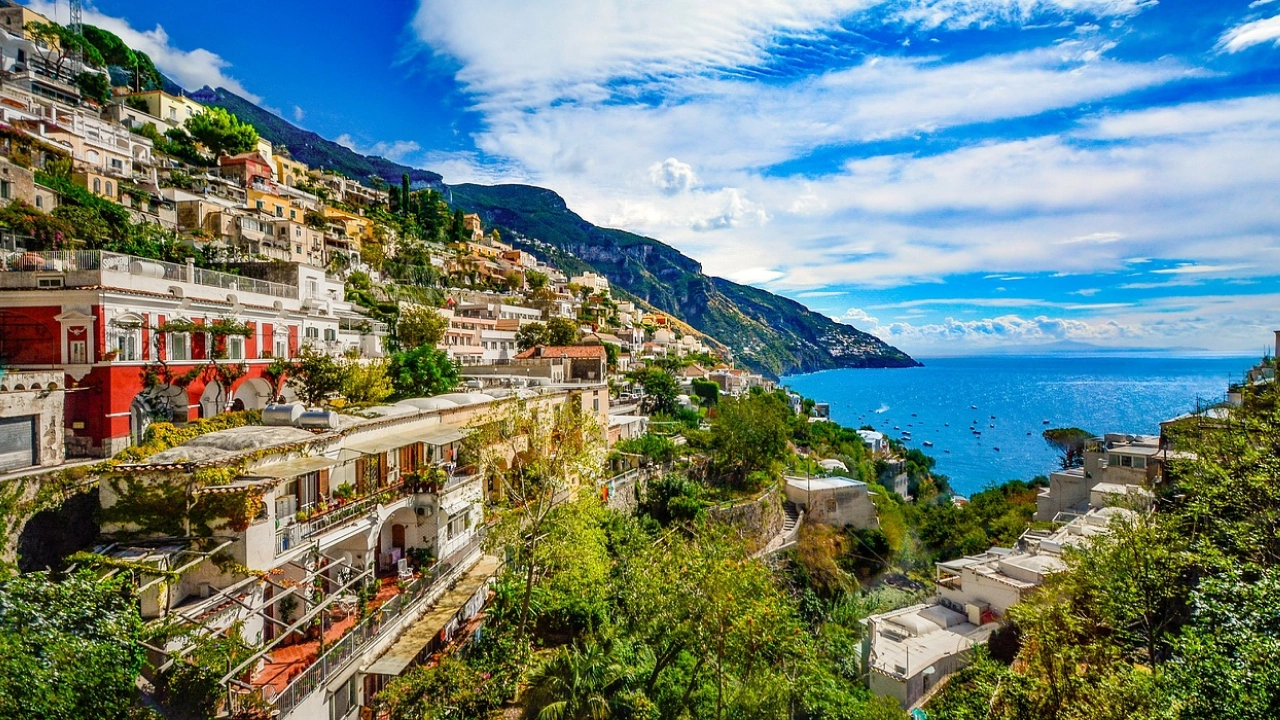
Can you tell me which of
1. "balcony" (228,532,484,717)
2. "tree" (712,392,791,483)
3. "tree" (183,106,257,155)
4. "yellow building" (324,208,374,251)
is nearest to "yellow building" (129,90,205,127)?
"tree" (183,106,257,155)

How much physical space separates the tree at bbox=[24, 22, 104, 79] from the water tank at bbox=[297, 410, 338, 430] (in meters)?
60.0

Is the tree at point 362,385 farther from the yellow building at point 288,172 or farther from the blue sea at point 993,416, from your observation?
the blue sea at point 993,416

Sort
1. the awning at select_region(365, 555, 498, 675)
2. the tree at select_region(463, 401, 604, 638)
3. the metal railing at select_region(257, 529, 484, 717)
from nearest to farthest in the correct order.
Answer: the metal railing at select_region(257, 529, 484, 717) → the awning at select_region(365, 555, 498, 675) → the tree at select_region(463, 401, 604, 638)

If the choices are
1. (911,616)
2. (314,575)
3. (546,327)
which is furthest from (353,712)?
(546,327)

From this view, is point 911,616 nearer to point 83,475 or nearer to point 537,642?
point 537,642

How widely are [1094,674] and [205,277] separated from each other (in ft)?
89.7

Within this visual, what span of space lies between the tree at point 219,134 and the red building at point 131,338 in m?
47.0

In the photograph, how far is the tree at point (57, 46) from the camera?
51.4 meters

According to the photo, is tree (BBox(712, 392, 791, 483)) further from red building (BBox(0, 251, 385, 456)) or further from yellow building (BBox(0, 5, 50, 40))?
yellow building (BBox(0, 5, 50, 40))

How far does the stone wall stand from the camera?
2788 centimetres

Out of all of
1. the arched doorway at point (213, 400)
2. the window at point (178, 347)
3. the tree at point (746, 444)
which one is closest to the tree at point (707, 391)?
the tree at point (746, 444)

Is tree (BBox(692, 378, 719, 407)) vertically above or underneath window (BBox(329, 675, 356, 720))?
above

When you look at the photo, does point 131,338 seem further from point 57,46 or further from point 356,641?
point 57,46

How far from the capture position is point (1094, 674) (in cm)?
1222
